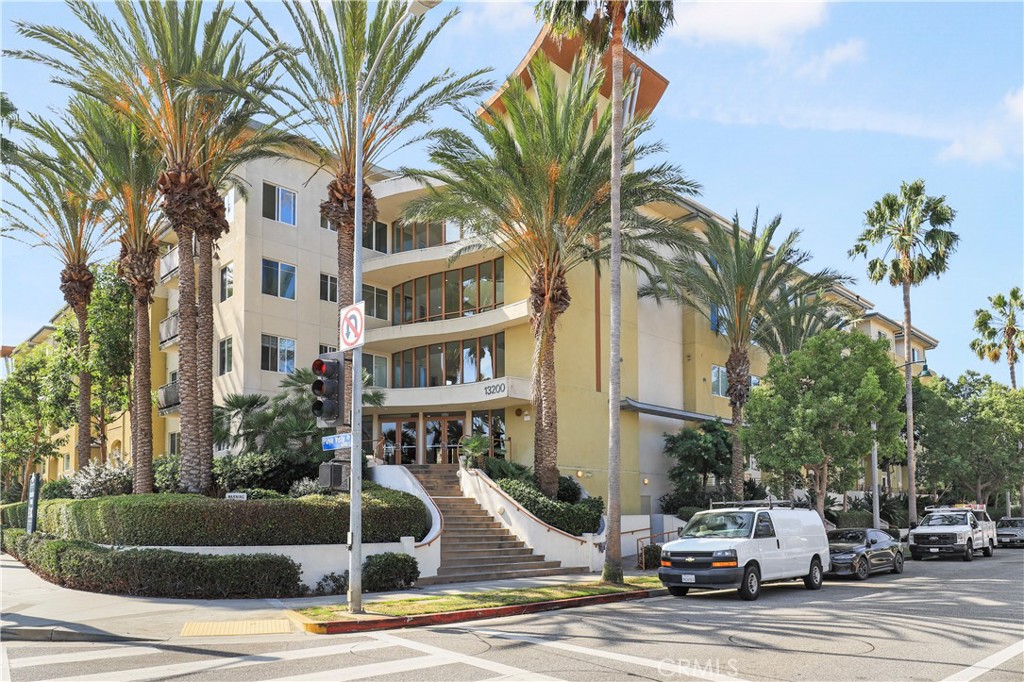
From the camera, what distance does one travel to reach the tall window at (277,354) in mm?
30094

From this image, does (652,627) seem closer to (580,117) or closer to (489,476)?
(489,476)

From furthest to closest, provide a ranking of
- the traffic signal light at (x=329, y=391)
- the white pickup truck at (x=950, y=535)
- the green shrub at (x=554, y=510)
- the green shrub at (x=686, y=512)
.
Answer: the green shrub at (x=686, y=512)
the white pickup truck at (x=950, y=535)
the green shrub at (x=554, y=510)
the traffic signal light at (x=329, y=391)

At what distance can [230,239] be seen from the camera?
100ft

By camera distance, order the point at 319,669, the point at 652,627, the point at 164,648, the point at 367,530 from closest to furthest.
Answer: the point at 319,669
the point at 164,648
the point at 652,627
the point at 367,530

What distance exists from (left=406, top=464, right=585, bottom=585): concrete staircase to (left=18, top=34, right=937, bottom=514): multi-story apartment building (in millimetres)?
4933

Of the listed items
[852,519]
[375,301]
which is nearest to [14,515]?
[375,301]

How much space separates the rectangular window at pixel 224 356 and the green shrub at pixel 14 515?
7954mm

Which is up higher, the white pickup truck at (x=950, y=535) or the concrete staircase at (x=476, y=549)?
the concrete staircase at (x=476, y=549)

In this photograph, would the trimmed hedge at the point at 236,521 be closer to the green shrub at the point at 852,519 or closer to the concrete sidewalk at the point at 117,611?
the concrete sidewalk at the point at 117,611

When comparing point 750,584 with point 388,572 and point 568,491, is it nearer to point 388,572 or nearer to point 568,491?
point 388,572

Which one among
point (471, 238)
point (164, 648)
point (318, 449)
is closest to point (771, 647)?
point (164, 648)

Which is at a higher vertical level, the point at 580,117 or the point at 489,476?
the point at 580,117

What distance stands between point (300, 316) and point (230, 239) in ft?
12.2

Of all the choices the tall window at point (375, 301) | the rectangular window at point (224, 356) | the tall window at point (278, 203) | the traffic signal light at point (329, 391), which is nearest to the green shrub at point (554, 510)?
the traffic signal light at point (329, 391)
